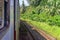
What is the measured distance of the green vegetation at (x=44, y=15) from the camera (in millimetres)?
4094

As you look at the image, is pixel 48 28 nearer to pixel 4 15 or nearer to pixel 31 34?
pixel 31 34

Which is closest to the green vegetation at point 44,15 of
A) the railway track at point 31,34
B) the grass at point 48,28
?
the grass at point 48,28

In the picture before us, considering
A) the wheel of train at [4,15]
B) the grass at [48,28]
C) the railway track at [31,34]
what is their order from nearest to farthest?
the wheel of train at [4,15] < the railway track at [31,34] < the grass at [48,28]

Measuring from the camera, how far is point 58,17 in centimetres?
417

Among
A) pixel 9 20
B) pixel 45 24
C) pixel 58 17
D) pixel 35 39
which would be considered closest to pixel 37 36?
pixel 35 39

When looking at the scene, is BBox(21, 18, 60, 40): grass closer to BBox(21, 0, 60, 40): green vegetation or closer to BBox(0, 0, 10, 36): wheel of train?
BBox(21, 0, 60, 40): green vegetation

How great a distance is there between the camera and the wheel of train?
2196 mm

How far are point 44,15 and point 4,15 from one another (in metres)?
1.98

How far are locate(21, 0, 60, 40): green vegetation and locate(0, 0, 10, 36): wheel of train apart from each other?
5.43 feet

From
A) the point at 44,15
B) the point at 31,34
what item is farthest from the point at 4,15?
the point at 44,15

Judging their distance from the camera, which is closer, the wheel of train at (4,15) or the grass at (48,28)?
the wheel of train at (4,15)

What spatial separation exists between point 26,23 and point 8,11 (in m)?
1.69

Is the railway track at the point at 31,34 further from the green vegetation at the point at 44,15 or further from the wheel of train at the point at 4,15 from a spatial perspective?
the wheel of train at the point at 4,15

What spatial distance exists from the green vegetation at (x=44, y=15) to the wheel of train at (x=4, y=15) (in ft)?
5.43
